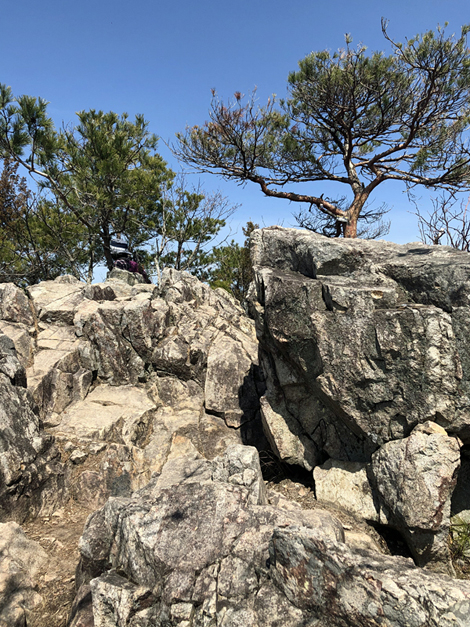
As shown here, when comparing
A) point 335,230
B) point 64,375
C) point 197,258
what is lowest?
point 64,375

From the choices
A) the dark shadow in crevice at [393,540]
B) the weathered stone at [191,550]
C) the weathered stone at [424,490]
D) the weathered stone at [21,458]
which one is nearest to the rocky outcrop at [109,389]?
the weathered stone at [21,458]

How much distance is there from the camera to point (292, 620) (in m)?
3.76

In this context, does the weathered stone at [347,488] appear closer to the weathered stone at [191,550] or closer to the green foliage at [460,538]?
the weathered stone at [191,550]

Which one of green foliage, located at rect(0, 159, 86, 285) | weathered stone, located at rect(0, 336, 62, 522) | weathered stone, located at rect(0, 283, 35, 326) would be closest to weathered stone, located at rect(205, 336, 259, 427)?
weathered stone, located at rect(0, 336, 62, 522)

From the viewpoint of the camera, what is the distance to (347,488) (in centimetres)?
645

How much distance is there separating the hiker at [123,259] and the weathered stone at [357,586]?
15.7 metres

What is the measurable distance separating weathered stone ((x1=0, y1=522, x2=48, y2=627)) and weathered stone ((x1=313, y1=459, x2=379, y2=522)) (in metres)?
4.68

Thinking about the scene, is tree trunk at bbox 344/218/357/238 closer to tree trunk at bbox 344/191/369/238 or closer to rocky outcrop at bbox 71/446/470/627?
tree trunk at bbox 344/191/369/238

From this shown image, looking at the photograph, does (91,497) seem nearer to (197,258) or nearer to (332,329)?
(332,329)

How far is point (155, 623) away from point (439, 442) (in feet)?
14.3

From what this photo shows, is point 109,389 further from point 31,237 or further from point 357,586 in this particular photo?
point 31,237

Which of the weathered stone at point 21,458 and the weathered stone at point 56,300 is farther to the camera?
the weathered stone at point 56,300

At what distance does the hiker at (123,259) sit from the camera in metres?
18.0

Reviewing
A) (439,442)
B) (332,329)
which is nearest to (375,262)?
(332,329)
